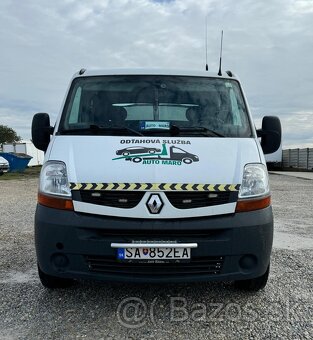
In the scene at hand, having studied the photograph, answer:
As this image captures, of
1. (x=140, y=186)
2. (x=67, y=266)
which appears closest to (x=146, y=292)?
(x=67, y=266)

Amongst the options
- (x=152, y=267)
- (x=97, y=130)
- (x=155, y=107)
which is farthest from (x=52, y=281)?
(x=155, y=107)

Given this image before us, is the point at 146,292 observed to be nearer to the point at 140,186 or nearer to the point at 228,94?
the point at 140,186

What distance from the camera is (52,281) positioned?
404 centimetres

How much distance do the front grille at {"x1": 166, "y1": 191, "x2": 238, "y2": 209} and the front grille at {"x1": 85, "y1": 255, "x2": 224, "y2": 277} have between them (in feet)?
1.37

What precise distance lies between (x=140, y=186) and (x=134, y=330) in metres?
1.09

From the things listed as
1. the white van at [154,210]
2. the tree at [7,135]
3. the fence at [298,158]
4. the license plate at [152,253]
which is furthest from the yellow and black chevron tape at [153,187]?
the tree at [7,135]

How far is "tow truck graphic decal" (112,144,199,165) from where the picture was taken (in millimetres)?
3670

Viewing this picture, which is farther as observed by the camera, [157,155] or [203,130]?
[203,130]

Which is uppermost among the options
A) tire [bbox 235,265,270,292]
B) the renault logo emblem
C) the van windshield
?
the van windshield

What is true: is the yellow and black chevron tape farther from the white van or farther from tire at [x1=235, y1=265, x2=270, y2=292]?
tire at [x1=235, y1=265, x2=270, y2=292]

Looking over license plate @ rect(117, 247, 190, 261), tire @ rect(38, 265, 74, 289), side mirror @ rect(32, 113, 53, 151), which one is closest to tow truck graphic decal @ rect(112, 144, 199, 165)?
license plate @ rect(117, 247, 190, 261)

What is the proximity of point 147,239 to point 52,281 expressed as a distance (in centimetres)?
118

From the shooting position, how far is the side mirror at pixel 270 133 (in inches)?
180

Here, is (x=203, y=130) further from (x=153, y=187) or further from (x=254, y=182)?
(x=153, y=187)
